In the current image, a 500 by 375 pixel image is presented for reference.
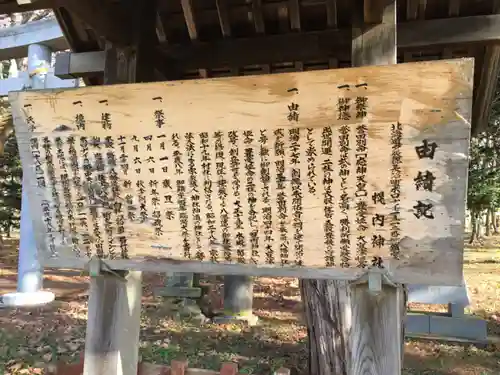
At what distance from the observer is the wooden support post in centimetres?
266

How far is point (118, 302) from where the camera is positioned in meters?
2.70

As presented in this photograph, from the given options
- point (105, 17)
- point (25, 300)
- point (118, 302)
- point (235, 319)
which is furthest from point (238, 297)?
point (105, 17)

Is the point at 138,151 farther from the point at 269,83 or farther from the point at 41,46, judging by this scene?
the point at 41,46

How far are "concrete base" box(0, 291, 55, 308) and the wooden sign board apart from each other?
618cm

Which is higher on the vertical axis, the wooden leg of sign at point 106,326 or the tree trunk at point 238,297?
the wooden leg of sign at point 106,326

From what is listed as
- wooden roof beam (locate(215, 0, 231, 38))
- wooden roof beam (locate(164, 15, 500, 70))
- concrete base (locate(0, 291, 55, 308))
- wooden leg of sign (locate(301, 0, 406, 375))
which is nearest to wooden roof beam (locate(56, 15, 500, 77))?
wooden roof beam (locate(164, 15, 500, 70))

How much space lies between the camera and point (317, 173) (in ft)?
7.04

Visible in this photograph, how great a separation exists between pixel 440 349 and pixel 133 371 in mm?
5146

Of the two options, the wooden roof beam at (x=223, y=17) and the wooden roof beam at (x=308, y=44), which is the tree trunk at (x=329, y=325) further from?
the wooden roof beam at (x=223, y=17)

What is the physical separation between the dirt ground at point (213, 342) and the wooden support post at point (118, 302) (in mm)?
2860

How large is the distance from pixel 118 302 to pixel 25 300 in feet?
20.5

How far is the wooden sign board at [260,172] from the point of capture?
2.03 metres

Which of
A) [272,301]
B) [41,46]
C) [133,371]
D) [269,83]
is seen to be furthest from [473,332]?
[41,46]

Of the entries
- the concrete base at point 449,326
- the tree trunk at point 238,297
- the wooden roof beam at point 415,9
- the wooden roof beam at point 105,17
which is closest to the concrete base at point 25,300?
the tree trunk at point 238,297
